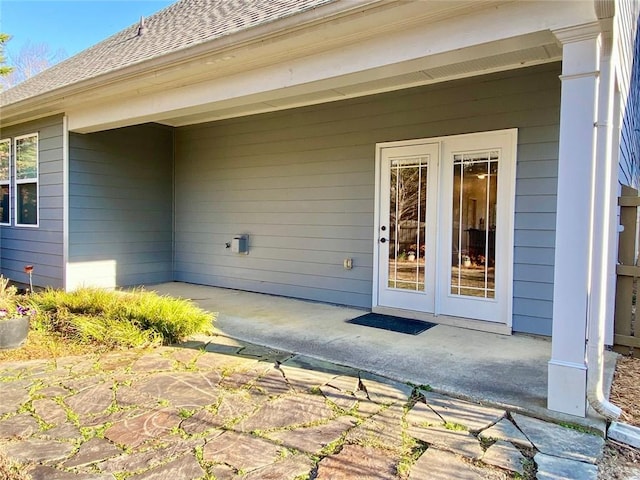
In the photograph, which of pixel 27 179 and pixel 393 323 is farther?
pixel 27 179

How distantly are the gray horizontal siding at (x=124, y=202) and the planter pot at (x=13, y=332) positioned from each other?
265 centimetres

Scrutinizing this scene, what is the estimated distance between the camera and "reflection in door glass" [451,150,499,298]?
448 cm

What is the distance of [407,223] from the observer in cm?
504

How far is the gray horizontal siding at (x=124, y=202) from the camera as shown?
623cm

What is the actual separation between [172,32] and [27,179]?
331 cm

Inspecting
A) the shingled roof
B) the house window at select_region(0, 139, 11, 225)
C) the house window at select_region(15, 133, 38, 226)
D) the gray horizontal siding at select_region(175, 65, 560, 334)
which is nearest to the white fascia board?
the shingled roof

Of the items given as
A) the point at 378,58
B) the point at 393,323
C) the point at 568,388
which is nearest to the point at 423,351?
the point at 393,323

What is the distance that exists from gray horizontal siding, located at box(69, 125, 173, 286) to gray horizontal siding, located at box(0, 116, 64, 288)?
8.7 inches

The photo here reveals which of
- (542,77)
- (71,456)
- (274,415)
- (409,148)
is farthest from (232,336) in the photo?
(542,77)

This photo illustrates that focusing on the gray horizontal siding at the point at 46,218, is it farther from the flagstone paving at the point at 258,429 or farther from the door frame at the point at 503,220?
the door frame at the point at 503,220

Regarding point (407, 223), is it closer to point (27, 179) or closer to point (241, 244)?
point (241, 244)

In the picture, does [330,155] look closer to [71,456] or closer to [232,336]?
[232,336]

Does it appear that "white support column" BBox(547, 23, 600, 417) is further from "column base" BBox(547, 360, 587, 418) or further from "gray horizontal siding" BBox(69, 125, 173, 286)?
Answer: "gray horizontal siding" BBox(69, 125, 173, 286)

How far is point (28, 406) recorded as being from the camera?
2.57m
